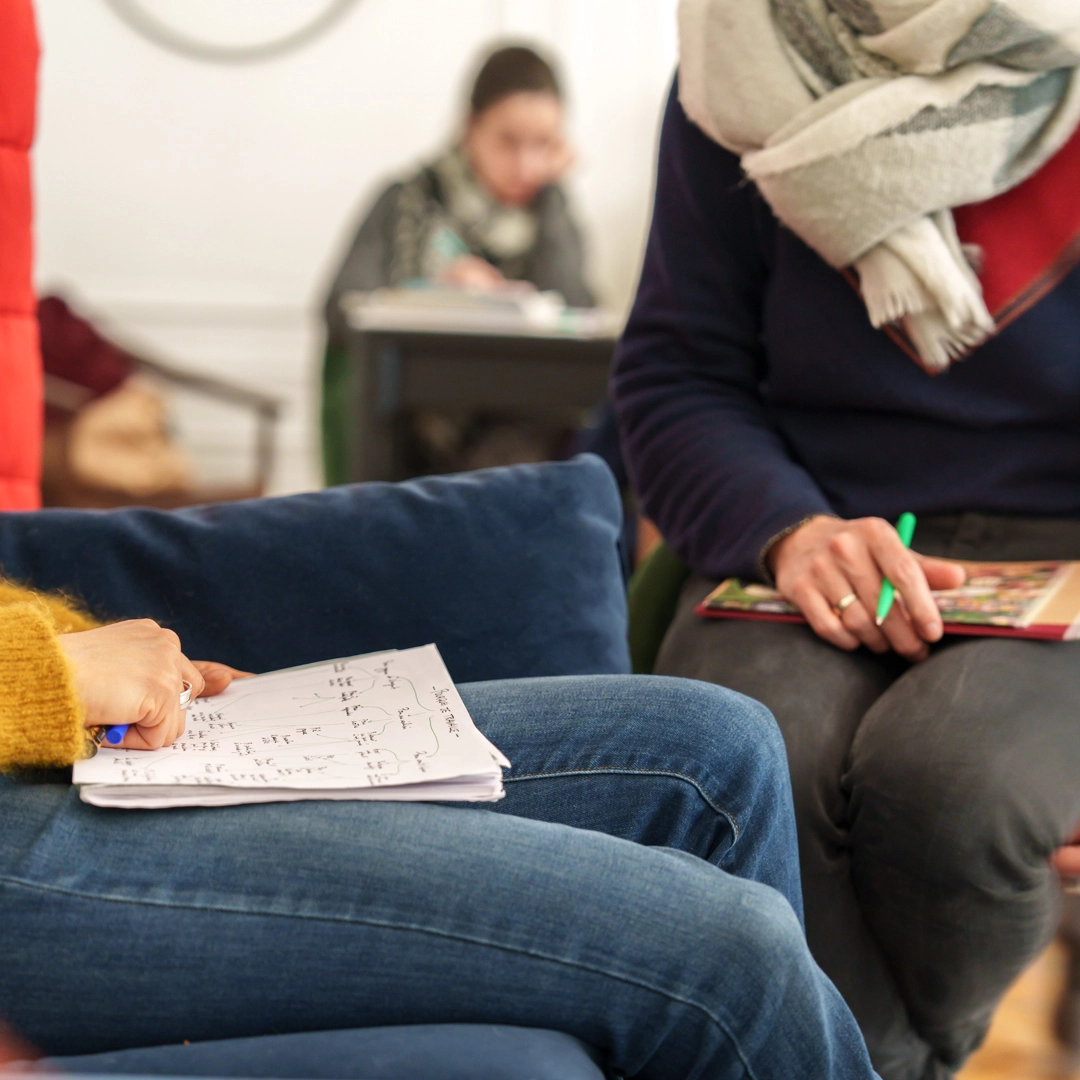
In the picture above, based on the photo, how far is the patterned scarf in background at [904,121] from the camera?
93 cm

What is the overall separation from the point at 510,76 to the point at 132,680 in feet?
7.77

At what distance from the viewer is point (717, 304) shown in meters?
1.11

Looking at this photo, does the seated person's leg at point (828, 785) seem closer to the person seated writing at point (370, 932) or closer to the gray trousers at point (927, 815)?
the gray trousers at point (927, 815)

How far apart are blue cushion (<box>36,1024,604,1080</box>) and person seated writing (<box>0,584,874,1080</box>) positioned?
0.06 ft

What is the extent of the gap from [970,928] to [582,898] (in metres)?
Result: 0.30

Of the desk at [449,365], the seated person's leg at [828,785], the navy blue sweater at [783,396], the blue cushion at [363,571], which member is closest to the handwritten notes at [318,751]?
the blue cushion at [363,571]

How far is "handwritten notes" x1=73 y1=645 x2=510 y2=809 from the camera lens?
2.01 ft

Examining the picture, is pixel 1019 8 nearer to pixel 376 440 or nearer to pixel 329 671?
pixel 329 671

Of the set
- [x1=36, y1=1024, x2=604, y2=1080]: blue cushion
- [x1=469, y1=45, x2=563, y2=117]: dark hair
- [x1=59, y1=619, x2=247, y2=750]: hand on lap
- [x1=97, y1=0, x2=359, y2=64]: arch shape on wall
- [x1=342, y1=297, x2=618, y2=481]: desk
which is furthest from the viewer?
[x1=97, y1=0, x2=359, y2=64]: arch shape on wall

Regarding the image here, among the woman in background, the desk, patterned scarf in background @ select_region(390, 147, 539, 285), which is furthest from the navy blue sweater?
patterned scarf in background @ select_region(390, 147, 539, 285)

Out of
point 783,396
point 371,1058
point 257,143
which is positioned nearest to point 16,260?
point 783,396

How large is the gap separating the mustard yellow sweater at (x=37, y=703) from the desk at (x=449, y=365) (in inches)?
54.9

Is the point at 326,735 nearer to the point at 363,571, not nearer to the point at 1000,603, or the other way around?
the point at 363,571

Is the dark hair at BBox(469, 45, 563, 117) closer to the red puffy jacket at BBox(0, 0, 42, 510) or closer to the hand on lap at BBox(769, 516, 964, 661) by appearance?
the red puffy jacket at BBox(0, 0, 42, 510)
